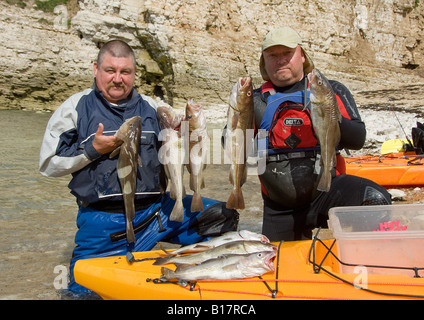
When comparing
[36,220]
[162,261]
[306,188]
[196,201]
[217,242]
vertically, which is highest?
[306,188]

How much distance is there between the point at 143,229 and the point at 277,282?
1.54 meters

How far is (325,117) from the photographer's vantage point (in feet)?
10.6

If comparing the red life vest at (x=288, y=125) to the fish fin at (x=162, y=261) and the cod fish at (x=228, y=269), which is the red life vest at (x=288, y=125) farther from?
the fish fin at (x=162, y=261)

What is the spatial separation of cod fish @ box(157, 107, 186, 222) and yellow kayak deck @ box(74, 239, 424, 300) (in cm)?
51

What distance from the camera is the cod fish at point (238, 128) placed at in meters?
3.24

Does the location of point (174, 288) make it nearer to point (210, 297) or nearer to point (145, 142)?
point (210, 297)

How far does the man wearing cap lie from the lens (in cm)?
373

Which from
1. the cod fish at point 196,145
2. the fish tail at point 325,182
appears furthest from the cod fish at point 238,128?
the fish tail at point 325,182

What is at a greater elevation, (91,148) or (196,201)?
(91,148)

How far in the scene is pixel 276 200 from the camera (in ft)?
13.4

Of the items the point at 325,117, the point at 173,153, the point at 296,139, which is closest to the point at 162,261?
the point at 173,153

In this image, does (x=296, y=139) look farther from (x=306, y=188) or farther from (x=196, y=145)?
(x=196, y=145)

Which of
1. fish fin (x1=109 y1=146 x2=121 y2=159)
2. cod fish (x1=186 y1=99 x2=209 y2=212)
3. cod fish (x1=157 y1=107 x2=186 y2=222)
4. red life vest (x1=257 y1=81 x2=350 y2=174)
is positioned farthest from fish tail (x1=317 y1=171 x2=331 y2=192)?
fish fin (x1=109 y1=146 x2=121 y2=159)

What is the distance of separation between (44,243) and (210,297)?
3.25 meters
